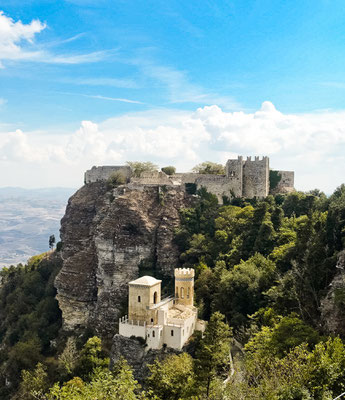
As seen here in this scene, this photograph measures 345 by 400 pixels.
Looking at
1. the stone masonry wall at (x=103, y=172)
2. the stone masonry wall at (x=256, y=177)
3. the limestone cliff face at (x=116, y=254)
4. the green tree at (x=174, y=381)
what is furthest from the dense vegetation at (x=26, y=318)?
the stone masonry wall at (x=256, y=177)

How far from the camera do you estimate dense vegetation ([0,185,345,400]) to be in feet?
69.4

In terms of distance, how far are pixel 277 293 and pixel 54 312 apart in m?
41.1

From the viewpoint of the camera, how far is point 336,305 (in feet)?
84.5

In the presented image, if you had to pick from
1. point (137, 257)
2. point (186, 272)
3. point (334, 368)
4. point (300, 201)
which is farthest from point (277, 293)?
point (137, 257)

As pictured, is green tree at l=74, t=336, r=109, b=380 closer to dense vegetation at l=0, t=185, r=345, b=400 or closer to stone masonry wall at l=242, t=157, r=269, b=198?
dense vegetation at l=0, t=185, r=345, b=400

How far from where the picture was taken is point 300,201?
5369 centimetres

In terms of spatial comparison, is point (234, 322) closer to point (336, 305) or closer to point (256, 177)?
point (336, 305)

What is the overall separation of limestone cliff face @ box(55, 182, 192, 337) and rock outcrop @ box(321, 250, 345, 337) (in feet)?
95.4

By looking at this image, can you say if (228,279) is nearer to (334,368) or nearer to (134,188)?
(334,368)

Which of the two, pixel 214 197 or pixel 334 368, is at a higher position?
pixel 214 197

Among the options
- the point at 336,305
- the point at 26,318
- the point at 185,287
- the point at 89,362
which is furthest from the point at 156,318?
the point at 26,318

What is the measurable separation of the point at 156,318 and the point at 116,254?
2048 centimetres

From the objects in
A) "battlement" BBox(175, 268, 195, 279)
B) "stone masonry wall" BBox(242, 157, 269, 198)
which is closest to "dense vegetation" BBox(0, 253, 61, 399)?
"battlement" BBox(175, 268, 195, 279)

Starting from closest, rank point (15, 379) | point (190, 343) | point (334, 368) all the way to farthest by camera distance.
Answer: point (334, 368) < point (190, 343) < point (15, 379)
